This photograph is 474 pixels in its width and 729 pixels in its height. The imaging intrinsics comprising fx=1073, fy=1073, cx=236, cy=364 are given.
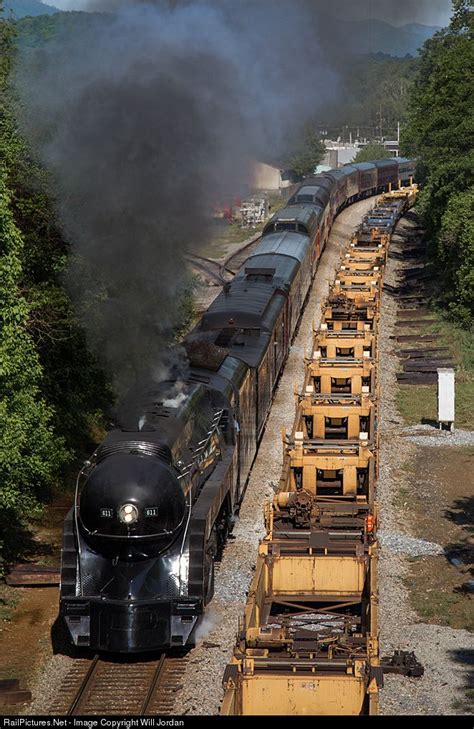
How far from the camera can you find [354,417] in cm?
2445

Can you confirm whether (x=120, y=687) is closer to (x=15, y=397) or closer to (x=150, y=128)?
(x=15, y=397)

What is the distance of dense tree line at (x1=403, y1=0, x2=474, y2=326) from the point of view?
43.3m

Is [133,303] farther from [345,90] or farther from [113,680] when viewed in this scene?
[113,680]

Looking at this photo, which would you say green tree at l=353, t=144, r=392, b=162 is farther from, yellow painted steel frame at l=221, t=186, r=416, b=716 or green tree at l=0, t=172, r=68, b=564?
green tree at l=0, t=172, r=68, b=564

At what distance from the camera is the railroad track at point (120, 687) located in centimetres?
1516

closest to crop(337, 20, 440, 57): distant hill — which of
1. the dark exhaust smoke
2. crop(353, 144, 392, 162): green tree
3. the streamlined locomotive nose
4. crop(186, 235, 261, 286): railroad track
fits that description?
the dark exhaust smoke

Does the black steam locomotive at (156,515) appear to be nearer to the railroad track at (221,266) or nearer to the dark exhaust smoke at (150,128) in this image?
the dark exhaust smoke at (150,128)

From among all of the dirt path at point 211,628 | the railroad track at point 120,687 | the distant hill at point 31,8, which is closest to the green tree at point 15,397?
the dirt path at point 211,628

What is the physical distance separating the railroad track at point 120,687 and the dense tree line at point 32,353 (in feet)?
12.6

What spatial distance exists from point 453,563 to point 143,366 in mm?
7176

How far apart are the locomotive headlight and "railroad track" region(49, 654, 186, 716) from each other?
236cm

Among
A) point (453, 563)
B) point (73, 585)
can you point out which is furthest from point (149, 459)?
point (453, 563)

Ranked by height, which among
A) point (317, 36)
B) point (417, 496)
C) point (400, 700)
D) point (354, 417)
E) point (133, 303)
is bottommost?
point (400, 700)

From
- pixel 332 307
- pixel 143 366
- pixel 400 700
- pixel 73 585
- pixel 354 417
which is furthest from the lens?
pixel 332 307
